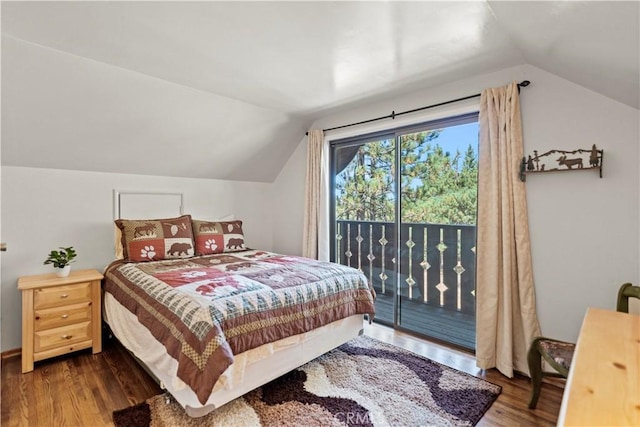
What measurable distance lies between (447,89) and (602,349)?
2.29 m

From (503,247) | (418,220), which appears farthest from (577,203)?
(418,220)

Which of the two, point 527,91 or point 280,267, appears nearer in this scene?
point 527,91

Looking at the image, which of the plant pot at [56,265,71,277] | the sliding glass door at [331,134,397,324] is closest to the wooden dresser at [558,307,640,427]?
the sliding glass door at [331,134,397,324]

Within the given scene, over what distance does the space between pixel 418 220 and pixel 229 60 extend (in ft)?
7.37

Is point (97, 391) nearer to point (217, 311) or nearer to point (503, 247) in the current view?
point (217, 311)

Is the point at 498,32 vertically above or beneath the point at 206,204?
above

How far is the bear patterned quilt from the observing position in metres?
1.62

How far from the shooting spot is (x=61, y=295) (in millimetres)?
2445

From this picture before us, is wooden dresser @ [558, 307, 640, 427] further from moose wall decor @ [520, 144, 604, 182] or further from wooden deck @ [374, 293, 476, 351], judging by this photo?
wooden deck @ [374, 293, 476, 351]

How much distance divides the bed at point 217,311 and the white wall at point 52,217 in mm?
370

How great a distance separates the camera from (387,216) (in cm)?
344

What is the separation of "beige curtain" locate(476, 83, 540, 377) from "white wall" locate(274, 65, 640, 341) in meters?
0.09

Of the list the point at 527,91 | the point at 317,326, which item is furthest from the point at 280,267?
the point at 527,91

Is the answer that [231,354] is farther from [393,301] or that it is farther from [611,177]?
[611,177]
